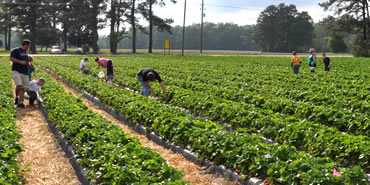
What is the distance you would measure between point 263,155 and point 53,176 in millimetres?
3576

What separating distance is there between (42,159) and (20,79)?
4768 millimetres

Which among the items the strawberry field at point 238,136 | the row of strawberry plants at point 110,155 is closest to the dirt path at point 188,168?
the strawberry field at point 238,136

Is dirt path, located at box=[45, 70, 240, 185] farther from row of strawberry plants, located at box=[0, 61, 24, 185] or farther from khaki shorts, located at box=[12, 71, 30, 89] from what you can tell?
khaki shorts, located at box=[12, 71, 30, 89]

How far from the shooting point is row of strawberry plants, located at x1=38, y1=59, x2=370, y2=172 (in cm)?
621

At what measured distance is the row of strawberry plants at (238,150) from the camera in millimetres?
4898

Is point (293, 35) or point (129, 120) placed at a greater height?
point (293, 35)

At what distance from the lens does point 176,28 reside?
15788cm

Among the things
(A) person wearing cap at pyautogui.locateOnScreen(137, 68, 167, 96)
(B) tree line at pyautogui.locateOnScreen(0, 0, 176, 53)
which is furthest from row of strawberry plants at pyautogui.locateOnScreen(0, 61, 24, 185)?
(B) tree line at pyautogui.locateOnScreen(0, 0, 176, 53)

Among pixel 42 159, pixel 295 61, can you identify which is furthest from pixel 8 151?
pixel 295 61

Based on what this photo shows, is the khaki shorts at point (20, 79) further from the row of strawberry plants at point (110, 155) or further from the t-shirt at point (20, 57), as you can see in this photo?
the row of strawberry plants at point (110, 155)

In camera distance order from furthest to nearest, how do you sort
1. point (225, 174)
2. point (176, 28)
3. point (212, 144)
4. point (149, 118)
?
point (176, 28) → point (149, 118) → point (212, 144) → point (225, 174)

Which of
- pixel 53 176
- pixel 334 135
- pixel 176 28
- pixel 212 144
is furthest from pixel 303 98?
pixel 176 28

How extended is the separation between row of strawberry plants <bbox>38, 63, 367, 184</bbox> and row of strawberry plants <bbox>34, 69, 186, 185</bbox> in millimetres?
1196

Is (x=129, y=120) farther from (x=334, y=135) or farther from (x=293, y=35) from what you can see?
(x=293, y=35)
